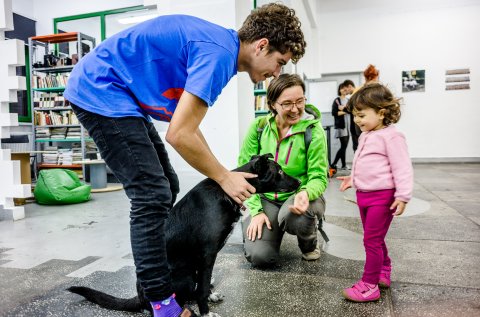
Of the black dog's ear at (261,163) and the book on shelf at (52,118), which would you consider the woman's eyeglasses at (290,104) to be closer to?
the black dog's ear at (261,163)

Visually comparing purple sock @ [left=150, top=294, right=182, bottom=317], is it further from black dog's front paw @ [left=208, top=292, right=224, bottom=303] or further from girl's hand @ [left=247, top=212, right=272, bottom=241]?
girl's hand @ [left=247, top=212, right=272, bottom=241]

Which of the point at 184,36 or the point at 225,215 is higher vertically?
the point at 184,36

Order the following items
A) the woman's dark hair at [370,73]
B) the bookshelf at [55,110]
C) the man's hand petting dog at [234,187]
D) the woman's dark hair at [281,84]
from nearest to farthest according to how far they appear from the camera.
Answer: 1. the man's hand petting dog at [234,187]
2. the woman's dark hair at [281,84]
3. the woman's dark hair at [370,73]
4. the bookshelf at [55,110]

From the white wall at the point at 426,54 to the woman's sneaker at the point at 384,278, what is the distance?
7.89m

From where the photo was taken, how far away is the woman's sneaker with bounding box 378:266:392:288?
171 cm

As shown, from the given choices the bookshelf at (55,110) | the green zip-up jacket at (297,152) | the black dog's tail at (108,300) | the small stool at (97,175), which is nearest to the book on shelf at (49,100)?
the bookshelf at (55,110)

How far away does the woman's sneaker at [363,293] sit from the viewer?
5.09 feet

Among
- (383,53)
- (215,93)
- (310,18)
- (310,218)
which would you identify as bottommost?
(310,218)

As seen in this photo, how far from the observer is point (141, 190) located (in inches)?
49.6

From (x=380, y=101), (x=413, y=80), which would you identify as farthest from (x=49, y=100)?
(x=413, y=80)

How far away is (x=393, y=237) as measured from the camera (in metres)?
2.62

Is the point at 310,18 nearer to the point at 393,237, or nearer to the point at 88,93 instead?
the point at 393,237

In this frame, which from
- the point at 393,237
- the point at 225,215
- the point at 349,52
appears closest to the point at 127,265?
the point at 225,215

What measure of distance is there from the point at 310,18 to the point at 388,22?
2212 millimetres
